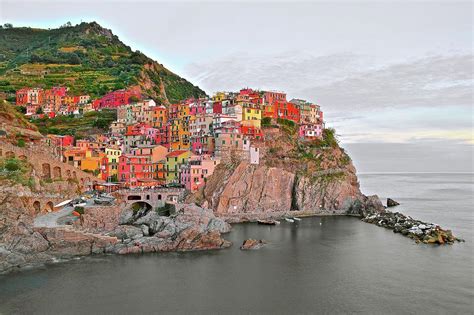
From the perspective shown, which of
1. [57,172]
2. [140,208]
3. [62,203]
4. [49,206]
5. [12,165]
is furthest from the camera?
[140,208]

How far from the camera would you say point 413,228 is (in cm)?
4912

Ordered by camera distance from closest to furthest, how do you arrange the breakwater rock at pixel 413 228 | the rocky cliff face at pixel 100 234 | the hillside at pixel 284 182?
the rocky cliff face at pixel 100 234, the breakwater rock at pixel 413 228, the hillside at pixel 284 182

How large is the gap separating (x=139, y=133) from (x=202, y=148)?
474 inches

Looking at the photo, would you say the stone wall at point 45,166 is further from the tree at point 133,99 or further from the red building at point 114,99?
Answer: the tree at point 133,99

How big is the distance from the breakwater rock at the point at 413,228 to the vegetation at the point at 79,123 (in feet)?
146

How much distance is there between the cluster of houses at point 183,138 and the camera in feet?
191

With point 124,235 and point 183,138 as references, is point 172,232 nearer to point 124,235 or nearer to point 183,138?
point 124,235

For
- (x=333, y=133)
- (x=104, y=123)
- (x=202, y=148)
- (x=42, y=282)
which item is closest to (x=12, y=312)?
(x=42, y=282)

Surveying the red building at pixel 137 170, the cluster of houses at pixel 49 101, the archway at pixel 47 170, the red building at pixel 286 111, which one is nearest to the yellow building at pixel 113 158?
the red building at pixel 137 170

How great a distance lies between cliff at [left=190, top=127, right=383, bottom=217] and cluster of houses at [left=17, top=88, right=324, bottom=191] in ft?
6.31

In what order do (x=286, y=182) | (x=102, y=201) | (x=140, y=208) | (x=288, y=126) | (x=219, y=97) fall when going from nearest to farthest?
1. (x=102, y=201)
2. (x=140, y=208)
3. (x=286, y=182)
4. (x=288, y=126)
5. (x=219, y=97)

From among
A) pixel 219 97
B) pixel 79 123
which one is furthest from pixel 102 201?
pixel 79 123

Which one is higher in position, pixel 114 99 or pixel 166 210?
pixel 114 99

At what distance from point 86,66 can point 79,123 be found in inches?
1459
